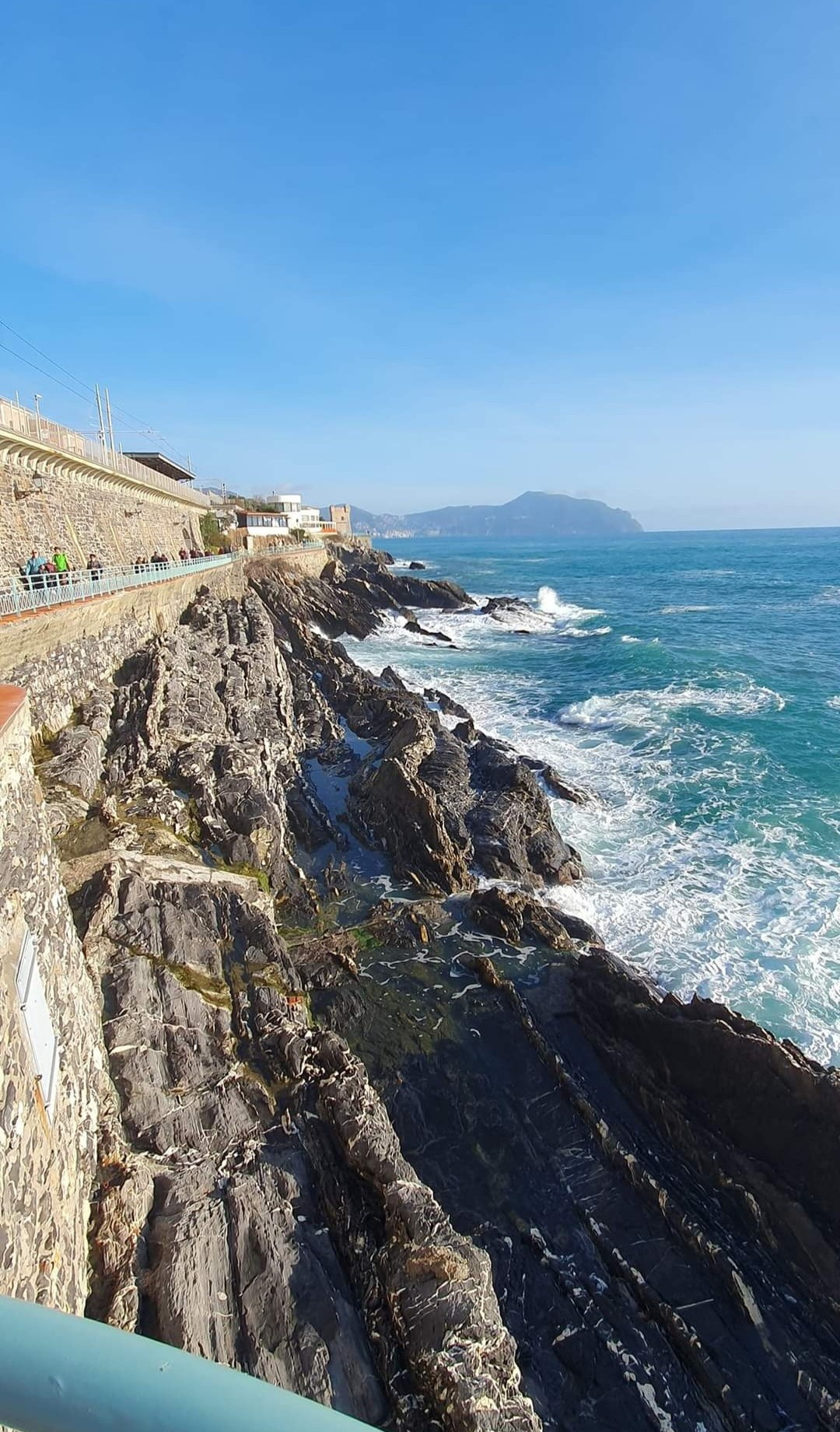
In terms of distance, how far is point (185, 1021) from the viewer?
1032 centimetres

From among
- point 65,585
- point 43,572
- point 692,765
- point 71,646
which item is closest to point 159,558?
point 43,572

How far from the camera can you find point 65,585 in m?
20.4

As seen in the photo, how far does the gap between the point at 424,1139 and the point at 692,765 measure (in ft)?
56.1

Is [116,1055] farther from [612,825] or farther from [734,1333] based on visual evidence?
[612,825]

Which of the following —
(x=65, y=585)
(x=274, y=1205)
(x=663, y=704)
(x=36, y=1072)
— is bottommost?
(x=274, y=1205)

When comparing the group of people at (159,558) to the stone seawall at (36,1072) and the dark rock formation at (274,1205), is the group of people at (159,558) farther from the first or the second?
the stone seawall at (36,1072)

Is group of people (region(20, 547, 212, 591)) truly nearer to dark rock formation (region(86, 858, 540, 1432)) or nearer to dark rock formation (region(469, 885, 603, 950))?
dark rock formation (region(86, 858, 540, 1432))

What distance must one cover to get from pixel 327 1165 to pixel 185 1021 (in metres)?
2.81

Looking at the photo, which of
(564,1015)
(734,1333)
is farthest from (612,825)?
(734,1333)

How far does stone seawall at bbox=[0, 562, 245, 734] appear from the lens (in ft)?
52.3

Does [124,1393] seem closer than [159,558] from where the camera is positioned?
Yes

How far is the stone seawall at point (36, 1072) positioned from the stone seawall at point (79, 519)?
14388 mm

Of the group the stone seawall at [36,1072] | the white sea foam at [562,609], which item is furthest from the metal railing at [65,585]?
the white sea foam at [562,609]

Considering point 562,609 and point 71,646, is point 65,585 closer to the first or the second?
point 71,646
